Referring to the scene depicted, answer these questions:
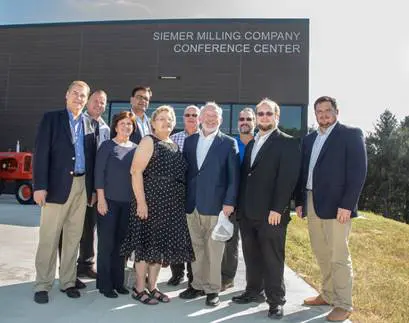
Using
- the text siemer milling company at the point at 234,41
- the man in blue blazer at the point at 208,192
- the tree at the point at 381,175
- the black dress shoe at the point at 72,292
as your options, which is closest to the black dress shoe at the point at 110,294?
the black dress shoe at the point at 72,292

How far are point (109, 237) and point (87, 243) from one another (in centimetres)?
89

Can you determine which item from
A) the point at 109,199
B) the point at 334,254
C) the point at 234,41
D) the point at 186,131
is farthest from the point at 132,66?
the point at 334,254

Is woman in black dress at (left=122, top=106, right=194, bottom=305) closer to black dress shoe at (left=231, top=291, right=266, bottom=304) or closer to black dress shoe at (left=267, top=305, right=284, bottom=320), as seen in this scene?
black dress shoe at (left=231, top=291, right=266, bottom=304)

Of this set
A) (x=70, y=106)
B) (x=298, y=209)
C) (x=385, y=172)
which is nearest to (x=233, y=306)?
(x=298, y=209)

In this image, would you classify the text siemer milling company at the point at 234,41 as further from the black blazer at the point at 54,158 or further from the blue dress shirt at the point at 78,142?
the black blazer at the point at 54,158

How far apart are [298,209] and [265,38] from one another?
15.0 meters

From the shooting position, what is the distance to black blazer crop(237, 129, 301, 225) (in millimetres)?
Answer: 3613

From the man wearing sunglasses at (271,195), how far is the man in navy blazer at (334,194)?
28cm

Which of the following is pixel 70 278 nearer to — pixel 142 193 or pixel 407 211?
pixel 142 193

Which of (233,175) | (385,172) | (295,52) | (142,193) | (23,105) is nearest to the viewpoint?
(142,193)

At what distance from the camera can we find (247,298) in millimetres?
3941

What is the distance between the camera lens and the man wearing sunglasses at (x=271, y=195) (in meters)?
3.61

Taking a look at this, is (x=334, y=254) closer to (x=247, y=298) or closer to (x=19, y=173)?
(x=247, y=298)

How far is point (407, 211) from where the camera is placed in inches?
1591
